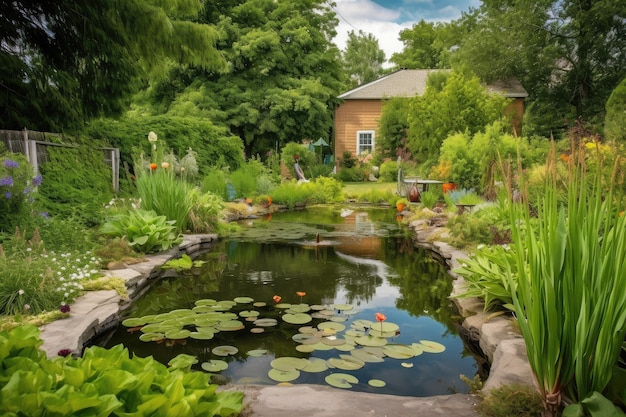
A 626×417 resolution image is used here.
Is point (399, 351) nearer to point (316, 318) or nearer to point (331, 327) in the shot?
point (331, 327)

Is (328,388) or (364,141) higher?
(364,141)

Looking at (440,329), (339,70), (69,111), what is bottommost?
(440,329)

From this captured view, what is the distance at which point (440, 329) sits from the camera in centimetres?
428

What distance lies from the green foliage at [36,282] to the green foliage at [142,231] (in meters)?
1.75

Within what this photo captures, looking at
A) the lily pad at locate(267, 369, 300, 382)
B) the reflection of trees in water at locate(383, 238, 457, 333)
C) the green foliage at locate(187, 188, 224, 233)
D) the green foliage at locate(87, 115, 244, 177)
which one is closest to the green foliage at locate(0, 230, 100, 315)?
the lily pad at locate(267, 369, 300, 382)

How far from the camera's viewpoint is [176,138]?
13.1 meters

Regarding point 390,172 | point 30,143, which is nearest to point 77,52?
point 30,143

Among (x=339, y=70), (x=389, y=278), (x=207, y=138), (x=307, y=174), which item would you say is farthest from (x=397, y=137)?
(x=389, y=278)

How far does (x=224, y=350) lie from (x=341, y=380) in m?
0.95

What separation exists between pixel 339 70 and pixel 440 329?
77.0 ft

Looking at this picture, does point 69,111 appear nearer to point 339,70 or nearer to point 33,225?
point 33,225

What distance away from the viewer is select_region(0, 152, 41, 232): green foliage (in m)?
5.32

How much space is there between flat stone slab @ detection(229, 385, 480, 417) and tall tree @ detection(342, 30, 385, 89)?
153 ft

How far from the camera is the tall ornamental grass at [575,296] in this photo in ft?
7.02
